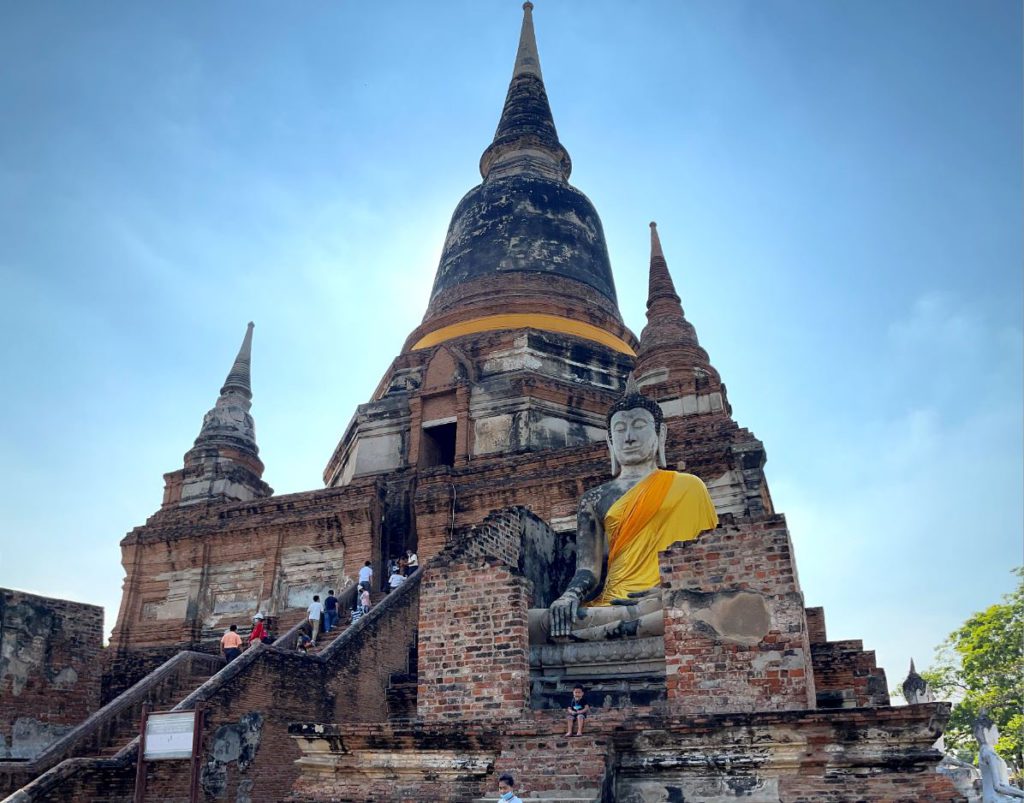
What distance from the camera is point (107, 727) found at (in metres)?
10.4

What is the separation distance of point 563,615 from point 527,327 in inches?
473

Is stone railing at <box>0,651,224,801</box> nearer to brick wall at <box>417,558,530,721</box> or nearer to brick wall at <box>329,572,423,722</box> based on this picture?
brick wall at <box>329,572,423,722</box>

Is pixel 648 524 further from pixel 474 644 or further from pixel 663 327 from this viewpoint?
pixel 663 327

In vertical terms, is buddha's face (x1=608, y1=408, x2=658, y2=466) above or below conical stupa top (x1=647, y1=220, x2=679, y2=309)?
below

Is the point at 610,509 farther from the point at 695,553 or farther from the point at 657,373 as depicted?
the point at 657,373

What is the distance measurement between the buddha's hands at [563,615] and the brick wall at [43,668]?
24.9 ft

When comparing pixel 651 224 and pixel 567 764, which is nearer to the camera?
pixel 567 764

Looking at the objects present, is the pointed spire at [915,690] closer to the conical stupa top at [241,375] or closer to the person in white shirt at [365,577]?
the person in white shirt at [365,577]

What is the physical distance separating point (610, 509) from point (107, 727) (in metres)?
6.53

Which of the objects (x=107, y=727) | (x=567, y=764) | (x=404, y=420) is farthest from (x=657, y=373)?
(x=567, y=764)

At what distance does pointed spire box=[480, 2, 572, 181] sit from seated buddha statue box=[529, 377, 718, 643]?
51.5 feet

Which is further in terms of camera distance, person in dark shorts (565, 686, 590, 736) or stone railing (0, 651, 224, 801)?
stone railing (0, 651, 224, 801)

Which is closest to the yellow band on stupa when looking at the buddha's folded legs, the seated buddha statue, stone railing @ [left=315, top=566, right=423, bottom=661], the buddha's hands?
stone railing @ [left=315, top=566, right=423, bottom=661]

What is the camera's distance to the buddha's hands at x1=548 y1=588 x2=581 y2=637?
7.71 metres
